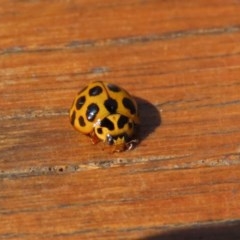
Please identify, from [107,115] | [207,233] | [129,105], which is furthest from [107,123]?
[207,233]

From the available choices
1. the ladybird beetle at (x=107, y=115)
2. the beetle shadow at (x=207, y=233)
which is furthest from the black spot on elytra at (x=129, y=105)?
the beetle shadow at (x=207, y=233)

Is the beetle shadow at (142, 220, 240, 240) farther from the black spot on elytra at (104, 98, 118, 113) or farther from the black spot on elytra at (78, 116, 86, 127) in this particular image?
the black spot on elytra at (104, 98, 118, 113)

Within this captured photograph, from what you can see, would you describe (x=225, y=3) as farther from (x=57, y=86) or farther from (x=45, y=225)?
(x=45, y=225)

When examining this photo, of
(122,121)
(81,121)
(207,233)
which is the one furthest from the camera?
(122,121)

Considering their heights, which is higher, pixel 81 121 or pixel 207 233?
pixel 81 121

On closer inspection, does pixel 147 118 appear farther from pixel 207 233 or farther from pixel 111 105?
pixel 207 233

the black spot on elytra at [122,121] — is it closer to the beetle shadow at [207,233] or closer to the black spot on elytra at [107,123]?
the black spot on elytra at [107,123]
